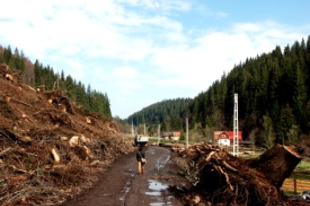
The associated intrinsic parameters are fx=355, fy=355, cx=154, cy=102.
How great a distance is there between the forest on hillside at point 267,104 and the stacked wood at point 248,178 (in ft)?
161

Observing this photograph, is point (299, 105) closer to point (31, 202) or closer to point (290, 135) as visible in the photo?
point (290, 135)

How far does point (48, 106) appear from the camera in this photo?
71.1 ft

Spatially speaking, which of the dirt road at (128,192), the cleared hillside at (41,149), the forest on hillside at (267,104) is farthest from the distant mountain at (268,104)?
the dirt road at (128,192)

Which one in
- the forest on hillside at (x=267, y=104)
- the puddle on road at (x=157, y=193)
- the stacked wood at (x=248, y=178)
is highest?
the forest on hillside at (x=267, y=104)

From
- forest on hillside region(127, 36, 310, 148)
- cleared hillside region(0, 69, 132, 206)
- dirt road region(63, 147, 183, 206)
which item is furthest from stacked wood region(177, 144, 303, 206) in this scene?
forest on hillside region(127, 36, 310, 148)

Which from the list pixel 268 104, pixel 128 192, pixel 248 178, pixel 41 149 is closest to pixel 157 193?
pixel 128 192

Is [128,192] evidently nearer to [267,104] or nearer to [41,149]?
[41,149]

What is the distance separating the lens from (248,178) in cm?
1095

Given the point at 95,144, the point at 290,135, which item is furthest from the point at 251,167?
the point at 290,135

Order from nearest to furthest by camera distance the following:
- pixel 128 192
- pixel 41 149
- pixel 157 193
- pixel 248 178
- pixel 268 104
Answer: pixel 248 178 → pixel 128 192 → pixel 157 193 → pixel 41 149 → pixel 268 104

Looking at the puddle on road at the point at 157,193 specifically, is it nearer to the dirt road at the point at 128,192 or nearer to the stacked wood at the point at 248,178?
the dirt road at the point at 128,192

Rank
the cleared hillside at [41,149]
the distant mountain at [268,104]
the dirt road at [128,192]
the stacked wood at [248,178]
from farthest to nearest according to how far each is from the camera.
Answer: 1. the distant mountain at [268,104]
2. the dirt road at [128,192]
3. the cleared hillside at [41,149]
4. the stacked wood at [248,178]

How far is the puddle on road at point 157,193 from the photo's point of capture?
1145cm

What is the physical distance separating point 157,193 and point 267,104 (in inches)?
3341
